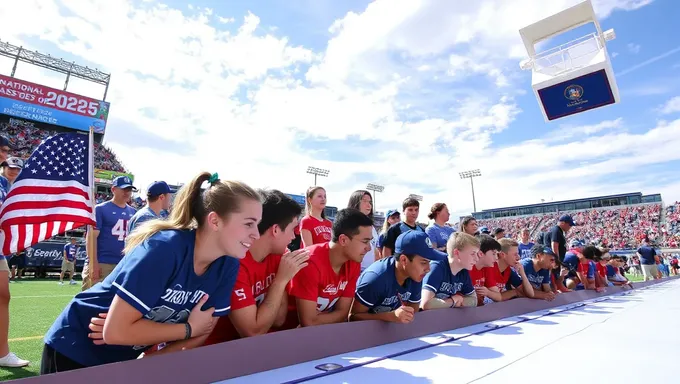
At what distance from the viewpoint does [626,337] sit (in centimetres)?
202

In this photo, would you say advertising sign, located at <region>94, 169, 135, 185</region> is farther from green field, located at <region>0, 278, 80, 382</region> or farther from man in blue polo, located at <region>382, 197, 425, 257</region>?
man in blue polo, located at <region>382, 197, 425, 257</region>

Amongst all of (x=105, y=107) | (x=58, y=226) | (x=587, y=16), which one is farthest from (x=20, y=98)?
(x=587, y=16)

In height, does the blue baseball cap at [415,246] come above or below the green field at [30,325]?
above

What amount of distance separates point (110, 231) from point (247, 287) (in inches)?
89.9

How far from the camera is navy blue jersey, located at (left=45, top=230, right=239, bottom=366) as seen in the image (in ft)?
4.11

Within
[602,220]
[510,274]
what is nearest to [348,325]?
[510,274]

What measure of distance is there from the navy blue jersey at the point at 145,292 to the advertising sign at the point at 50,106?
1034 inches

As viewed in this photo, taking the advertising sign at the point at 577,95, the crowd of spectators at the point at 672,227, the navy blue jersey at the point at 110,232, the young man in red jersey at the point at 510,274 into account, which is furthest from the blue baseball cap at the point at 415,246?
the crowd of spectators at the point at 672,227

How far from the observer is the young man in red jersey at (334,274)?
2.04 m

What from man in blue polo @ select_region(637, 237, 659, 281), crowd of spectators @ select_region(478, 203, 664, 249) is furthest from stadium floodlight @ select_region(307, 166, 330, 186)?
man in blue polo @ select_region(637, 237, 659, 281)

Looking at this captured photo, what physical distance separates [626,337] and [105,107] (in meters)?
31.6

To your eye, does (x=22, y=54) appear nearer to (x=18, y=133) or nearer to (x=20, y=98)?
(x=20, y=98)

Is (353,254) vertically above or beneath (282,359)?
above

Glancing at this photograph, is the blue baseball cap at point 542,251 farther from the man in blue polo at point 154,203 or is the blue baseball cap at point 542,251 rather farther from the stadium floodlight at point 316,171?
the stadium floodlight at point 316,171
